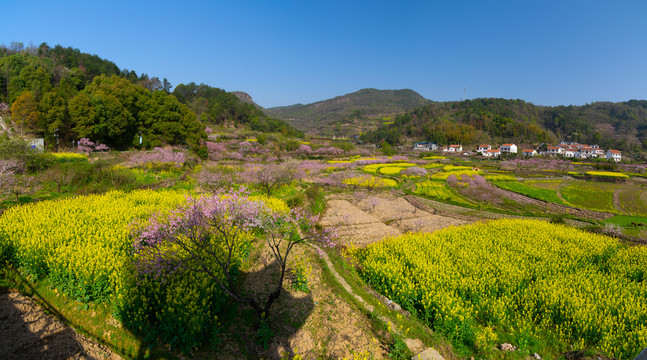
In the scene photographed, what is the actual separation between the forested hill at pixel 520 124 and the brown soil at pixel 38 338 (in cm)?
11916

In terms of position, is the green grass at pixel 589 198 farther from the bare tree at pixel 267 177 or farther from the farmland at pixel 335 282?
the bare tree at pixel 267 177

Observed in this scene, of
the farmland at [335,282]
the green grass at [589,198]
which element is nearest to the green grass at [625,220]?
the green grass at [589,198]

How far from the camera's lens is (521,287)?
885 cm

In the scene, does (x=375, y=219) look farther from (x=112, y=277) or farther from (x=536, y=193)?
(x=536, y=193)

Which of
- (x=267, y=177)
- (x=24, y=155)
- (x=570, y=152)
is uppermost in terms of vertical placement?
(x=570, y=152)

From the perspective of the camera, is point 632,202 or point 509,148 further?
point 509,148

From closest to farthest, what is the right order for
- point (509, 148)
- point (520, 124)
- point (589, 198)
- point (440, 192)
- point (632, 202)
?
1. point (632, 202)
2. point (589, 198)
3. point (440, 192)
4. point (509, 148)
5. point (520, 124)

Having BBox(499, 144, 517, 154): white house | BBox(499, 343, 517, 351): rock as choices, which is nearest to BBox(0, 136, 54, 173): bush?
BBox(499, 343, 517, 351): rock

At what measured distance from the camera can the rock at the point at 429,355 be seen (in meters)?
5.54

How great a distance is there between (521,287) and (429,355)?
5583 mm

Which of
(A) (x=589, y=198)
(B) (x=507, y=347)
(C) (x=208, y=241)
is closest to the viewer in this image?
(B) (x=507, y=347)

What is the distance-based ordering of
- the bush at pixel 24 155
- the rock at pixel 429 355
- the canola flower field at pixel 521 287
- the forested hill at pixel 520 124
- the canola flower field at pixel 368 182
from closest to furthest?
the rock at pixel 429 355 < the canola flower field at pixel 521 287 < the bush at pixel 24 155 < the canola flower field at pixel 368 182 < the forested hill at pixel 520 124

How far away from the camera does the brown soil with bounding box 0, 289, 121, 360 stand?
4.83 meters

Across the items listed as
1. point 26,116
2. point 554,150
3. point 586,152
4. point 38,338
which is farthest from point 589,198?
Result: point 586,152
